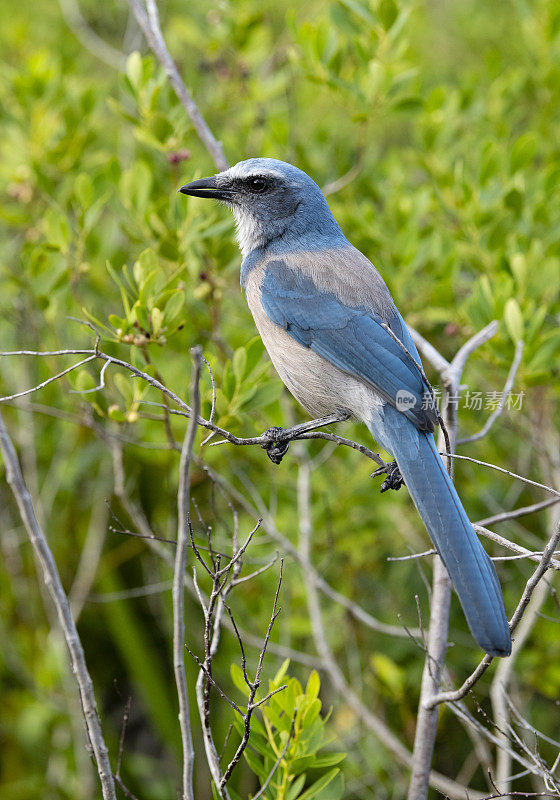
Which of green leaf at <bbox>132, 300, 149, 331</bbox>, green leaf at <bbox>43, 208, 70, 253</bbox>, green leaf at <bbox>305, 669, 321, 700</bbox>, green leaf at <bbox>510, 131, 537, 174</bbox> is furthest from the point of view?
green leaf at <bbox>510, 131, 537, 174</bbox>

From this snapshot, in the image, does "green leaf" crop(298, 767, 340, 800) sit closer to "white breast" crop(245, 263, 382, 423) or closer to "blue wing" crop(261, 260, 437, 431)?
"blue wing" crop(261, 260, 437, 431)

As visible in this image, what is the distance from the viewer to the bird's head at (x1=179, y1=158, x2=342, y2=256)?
345 centimetres

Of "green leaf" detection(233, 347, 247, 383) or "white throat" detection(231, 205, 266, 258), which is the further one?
"white throat" detection(231, 205, 266, 258)

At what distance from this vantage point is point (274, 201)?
354 cm

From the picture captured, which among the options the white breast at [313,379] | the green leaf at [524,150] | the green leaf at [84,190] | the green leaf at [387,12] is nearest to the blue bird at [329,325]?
the white breast at [313,379]

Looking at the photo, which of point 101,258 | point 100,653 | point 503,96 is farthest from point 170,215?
point 100,653

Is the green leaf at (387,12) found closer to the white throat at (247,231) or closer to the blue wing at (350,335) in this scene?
the white throat at (247,231)

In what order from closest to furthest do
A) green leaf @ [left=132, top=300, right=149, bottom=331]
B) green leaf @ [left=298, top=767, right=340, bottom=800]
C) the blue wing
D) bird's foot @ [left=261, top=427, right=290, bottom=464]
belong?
green leaf @ [left=298, top=767, right=340, bottom=800], green leaf @ [left=132, top=300, right=149, bottom=331], the blue wing, bird's foot @ [left=261, top=427, right=290, bottom=464]

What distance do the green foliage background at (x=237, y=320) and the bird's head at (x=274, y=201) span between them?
13 centimetres

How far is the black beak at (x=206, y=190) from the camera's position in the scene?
3295 mm

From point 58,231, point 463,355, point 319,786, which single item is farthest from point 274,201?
point 319,786

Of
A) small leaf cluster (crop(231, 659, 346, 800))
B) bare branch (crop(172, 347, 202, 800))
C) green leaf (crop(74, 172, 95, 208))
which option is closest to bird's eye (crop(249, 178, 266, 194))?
green leaf (crop(74, 172, 95, 208))

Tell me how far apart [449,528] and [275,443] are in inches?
35.0

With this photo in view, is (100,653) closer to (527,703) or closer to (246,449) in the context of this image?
(246,449)
